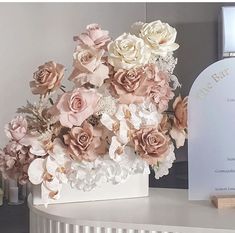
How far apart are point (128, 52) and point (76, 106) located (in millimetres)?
159

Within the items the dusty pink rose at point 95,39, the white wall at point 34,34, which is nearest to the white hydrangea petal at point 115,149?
the dusty pink rose at point 95,39

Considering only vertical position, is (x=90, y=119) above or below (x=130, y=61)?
below

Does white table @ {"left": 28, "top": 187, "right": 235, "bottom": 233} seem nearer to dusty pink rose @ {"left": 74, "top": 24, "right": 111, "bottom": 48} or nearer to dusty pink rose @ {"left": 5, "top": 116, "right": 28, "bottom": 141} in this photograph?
dusty pink rose @ {"left": 5, "top": 116, "right": 28, "bottom": 141}

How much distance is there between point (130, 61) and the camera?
3.51 ft

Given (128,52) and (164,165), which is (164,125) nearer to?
Result: (164,165)

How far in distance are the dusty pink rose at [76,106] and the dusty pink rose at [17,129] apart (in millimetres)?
100

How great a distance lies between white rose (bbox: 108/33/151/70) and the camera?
1.07 metres

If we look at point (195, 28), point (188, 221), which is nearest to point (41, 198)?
point (188, 221)

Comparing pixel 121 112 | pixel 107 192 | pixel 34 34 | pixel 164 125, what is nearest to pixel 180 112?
pixel 164 125

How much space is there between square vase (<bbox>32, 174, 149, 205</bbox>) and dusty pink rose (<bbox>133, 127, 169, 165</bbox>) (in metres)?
0.12

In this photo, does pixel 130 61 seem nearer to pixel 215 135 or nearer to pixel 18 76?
pixel 215 135

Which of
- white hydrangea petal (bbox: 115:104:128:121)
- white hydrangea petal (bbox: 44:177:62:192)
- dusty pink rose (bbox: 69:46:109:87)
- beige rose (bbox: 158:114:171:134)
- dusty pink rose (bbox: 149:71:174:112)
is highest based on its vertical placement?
dusty pink rose (bbox: 69:46:109:87)

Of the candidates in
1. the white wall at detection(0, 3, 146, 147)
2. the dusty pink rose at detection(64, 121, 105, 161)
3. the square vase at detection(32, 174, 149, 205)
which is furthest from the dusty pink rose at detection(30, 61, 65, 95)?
the white wall at detection(0, 3, 146, 147)

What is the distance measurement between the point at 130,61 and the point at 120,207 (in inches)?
12.8
